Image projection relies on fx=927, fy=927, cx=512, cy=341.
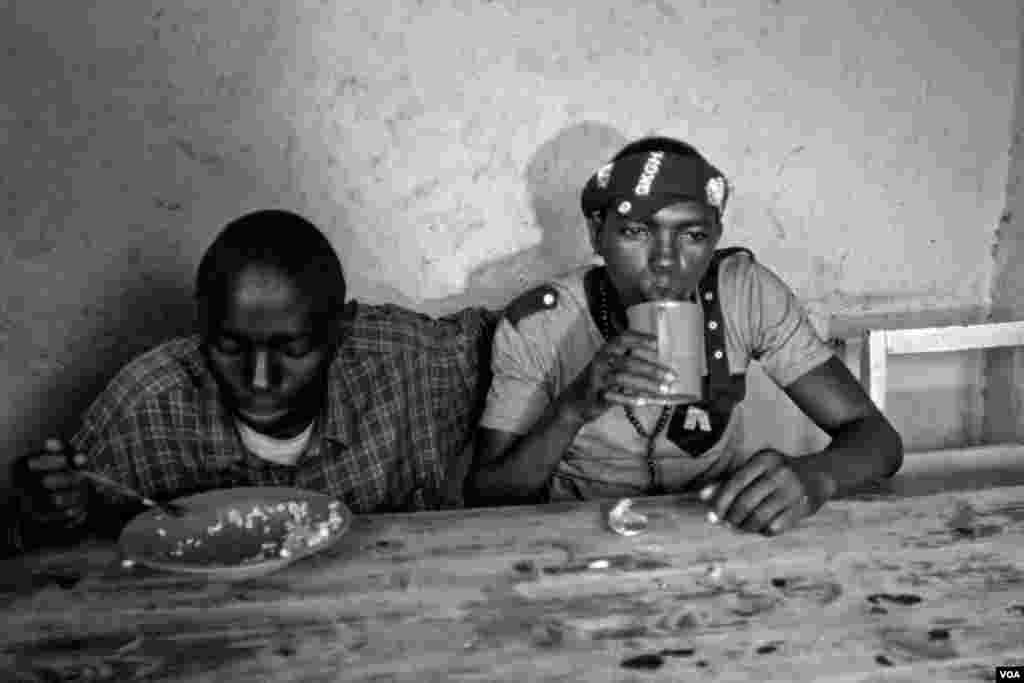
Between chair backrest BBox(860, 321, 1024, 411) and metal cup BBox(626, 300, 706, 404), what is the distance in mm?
1215

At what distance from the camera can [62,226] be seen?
2.17 meters

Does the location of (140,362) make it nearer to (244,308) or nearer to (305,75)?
(244,308)

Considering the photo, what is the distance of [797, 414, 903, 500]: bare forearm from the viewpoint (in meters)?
1.65

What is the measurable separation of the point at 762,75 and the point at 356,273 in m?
1.22

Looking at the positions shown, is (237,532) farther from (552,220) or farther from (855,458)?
(552,220)

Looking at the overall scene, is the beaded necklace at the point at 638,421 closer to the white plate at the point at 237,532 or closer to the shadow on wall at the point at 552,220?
the shadow on wall at the point at 552,220

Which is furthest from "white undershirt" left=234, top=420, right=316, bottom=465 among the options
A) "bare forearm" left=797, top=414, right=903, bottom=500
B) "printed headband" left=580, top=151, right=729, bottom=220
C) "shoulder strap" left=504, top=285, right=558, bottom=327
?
"bare forearm" left=797, top=414, right=903, bottom=500

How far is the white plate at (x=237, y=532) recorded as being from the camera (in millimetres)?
1344

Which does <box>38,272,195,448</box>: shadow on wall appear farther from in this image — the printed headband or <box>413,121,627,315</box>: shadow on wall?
the printed headband

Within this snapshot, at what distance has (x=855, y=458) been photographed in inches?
69.9

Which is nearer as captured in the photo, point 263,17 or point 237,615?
point 237,615

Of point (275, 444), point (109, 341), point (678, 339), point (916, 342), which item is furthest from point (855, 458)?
point (109, 341)

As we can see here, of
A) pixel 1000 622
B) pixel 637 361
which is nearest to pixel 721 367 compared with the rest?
pixel 637 361

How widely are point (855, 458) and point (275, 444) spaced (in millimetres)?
1133
